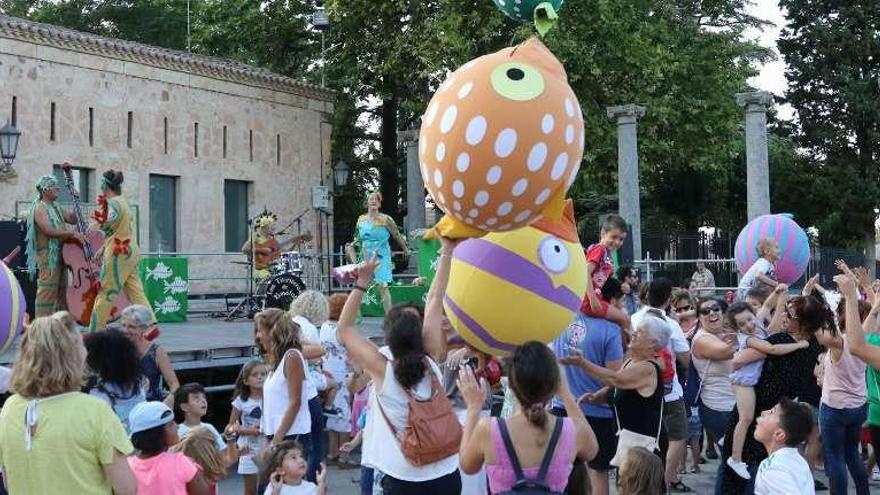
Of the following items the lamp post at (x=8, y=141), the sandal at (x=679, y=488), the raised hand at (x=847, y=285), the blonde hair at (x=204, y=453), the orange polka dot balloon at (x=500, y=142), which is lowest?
the sandal at (x=679, y=488)

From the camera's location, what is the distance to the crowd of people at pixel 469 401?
12.8 feet

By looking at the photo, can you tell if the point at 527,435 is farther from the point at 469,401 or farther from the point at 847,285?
the point at 847,285

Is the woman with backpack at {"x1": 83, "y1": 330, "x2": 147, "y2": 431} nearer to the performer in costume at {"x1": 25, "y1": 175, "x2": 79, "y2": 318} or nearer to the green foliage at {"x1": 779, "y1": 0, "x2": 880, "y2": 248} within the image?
the performer in costume at {"x1": 25, "y1": 175, "x2": 79, "y2": 318}

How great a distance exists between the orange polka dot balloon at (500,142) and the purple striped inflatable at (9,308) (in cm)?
261

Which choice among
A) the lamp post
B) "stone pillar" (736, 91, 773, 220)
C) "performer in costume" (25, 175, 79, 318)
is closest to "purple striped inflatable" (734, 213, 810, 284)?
"performer in costume" (25, 175, 79, 318)

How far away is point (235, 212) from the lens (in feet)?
83.0

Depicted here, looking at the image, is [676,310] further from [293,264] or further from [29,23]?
[29,23]

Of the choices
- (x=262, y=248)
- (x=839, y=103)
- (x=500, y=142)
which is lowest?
(x=262, y=248)

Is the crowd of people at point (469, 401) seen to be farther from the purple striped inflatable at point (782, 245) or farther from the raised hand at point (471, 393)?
the purple striped inflatable at point (782, 245)

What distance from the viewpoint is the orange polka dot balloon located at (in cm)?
466

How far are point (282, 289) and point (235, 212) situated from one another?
36.1 feet

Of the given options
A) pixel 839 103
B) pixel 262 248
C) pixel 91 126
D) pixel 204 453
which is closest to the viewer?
pixel 204 453

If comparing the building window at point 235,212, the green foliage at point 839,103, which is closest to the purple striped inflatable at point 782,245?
the building window at point 235,212

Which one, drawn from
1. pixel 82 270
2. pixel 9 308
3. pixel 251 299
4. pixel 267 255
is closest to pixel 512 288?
pixel 9 308
